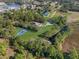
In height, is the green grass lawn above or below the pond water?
above

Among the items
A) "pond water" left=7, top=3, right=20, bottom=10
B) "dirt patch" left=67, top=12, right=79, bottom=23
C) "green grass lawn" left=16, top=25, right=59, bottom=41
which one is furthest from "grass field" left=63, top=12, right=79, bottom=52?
"pond water" left=7, top=3, right=20, bottom=10

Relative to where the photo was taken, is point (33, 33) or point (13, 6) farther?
point (13, 6)

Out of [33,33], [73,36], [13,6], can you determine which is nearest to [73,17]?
[73,36]

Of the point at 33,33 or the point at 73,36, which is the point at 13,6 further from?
the point at 73,36

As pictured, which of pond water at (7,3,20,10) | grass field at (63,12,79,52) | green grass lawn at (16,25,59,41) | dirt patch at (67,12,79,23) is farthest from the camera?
pond water at (7,3,20,10)

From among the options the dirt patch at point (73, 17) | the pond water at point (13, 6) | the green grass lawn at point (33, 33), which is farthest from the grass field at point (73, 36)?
the pond water at point (13, 6)

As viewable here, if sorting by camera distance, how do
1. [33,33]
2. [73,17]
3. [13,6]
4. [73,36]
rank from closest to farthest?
Result: [73,36]
[33,33]
[73,17]
[13,6]

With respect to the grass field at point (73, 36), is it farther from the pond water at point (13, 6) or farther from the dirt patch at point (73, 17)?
the pond water at point (13, 6)

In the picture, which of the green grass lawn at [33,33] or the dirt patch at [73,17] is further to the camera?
the dirt patch at [73,17]

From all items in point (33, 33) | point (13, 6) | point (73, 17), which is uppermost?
point (33, 33)

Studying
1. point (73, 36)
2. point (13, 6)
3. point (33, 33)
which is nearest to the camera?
point (73, 36)

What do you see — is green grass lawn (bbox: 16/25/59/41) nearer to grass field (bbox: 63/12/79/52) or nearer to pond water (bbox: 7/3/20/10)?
grass field (bbox: 63/12/79/52)

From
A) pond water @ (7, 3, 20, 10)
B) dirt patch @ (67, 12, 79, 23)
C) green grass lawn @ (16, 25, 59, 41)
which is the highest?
green grass lawn @ (16, 25, 59, 41)
